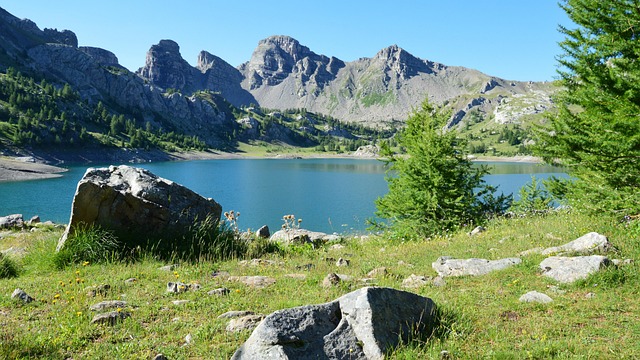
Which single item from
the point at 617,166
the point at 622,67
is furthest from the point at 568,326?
the point at 617,166

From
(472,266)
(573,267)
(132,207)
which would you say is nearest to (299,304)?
(472,266)

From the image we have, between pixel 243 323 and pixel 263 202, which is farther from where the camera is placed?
pixel 263 202

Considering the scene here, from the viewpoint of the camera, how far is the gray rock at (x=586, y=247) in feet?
33.3

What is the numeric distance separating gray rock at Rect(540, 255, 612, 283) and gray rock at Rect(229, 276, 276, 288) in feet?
22.1

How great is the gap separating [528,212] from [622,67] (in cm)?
1166

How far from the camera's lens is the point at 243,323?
661 centimetres

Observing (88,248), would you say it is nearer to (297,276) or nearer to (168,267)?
(168,267)

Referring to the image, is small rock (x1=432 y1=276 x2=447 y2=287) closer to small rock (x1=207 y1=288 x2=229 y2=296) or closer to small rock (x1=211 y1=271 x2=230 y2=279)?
small rock (x1=207 y1=288 x2=229 y2=296)

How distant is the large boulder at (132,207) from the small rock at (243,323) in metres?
7.64

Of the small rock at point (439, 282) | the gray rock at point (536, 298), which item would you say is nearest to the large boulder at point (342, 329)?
the gray rock at point (536, 298)

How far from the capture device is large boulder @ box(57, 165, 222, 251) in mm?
12930

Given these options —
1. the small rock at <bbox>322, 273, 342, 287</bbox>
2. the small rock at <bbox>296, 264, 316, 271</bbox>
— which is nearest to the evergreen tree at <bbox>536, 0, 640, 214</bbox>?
the small rock at <bbox>322, 273, 342, 287</bbox>

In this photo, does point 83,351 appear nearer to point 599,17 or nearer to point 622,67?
point 622,67

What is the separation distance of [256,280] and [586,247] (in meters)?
8.96
